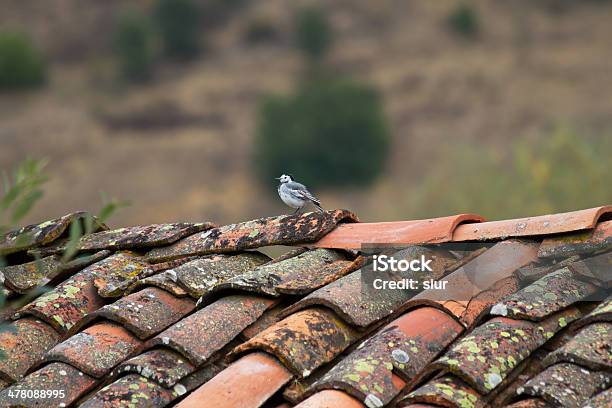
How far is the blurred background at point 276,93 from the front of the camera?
4947 centimetres

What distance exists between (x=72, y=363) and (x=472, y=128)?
48427 millimetres

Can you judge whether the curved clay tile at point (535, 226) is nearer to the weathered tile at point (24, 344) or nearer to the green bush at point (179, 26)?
the weathered tile at point (24, 344)

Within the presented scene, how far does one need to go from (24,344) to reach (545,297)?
6.65 feet

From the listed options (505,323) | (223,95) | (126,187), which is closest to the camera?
(505,323)

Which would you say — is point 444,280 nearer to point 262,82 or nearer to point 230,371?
point 230,371

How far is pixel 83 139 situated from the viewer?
52.1 metres

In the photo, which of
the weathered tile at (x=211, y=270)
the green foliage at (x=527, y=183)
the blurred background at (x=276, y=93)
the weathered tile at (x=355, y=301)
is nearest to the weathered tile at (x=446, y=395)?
the weathered tile at (x=355, y=301)

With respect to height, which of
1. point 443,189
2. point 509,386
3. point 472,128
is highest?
point 509,386

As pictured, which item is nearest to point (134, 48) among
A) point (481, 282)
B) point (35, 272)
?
point (35, 272)

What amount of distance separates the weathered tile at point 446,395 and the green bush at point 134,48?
194ft

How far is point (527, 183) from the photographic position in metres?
28.1

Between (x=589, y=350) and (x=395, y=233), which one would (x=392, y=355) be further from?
(x=395, y=233)

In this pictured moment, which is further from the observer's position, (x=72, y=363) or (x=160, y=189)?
(x=160, y=189)

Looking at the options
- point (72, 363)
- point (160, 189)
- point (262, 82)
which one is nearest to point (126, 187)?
point (160, 189)
